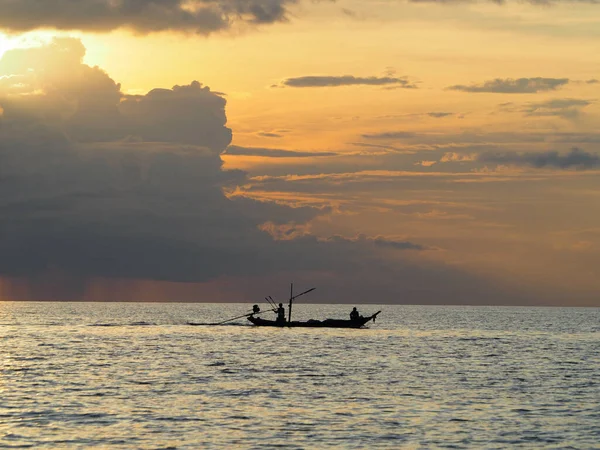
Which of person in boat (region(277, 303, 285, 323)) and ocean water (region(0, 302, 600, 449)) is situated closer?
ocean water (region(0, 302, 600, 449))

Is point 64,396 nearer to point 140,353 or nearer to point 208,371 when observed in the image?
point 208,371

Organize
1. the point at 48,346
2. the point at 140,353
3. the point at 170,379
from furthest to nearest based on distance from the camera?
the point at 48,346 → the point at 140,353 → the point at 170,379

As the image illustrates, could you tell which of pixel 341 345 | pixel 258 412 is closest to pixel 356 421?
pixel 258 412

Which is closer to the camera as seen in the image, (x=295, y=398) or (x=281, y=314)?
(x=295, y=398)

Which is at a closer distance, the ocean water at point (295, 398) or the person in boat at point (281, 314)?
the ocean water at point (295, 398)

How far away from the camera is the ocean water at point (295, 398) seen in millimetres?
41844

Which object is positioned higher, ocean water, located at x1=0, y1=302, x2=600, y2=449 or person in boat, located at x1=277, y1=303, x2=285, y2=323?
person in boat, located at x1=277, y1=303, x2=285, y2=323

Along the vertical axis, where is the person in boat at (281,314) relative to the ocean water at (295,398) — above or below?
above

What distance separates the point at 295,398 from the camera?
179ft

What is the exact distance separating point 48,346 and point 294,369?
40605 mm

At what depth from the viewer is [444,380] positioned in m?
66.1

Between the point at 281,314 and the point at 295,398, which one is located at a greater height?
the point at 281,314

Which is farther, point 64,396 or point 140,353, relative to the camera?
point 140,353

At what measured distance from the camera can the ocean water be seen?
41.8m
